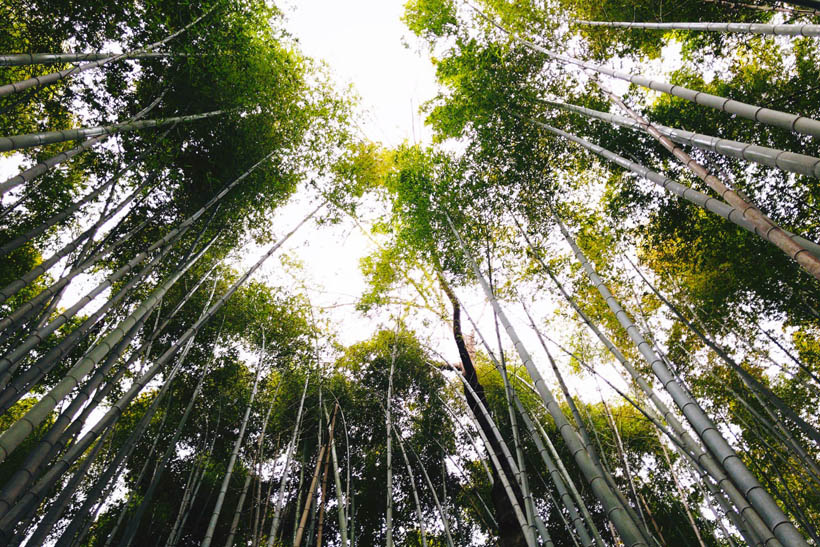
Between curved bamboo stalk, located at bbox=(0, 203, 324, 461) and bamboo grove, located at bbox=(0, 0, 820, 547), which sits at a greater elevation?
bamboo grove, located at bbox=(0, 0, 820, 547)

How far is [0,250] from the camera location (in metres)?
2.50

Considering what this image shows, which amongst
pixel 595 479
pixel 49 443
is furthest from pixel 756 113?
pixel 49 443

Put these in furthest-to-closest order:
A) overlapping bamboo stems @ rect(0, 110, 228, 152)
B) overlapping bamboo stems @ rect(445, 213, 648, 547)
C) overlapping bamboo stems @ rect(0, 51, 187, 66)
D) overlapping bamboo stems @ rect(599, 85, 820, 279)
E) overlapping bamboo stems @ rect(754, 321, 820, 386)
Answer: overlapping bamboo stems @ rect(754, 321, 820, 386) → overlapping bamboo stems @ rect(0, 51, 187, 66) → overlapping bamboo stems @ rect(0, 110, 228, 152) → overlapping bamboo stems @ rect(599, 85, 820, 279) → overlapping bamboo stems @ rect(445, 213, 648, 547)

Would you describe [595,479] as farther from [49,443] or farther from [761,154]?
[49,443]

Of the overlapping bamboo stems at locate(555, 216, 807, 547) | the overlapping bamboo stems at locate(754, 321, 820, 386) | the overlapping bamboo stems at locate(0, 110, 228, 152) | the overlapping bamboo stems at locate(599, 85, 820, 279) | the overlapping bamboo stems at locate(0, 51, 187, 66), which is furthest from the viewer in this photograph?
the overlapping bamboo stems at locate(754, 321, 820, 386)

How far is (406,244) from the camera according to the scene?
624 centimetres

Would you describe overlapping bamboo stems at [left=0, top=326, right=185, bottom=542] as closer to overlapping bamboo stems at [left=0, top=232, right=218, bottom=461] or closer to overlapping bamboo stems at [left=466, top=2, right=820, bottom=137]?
overlapping bamboo stems at [left=0, top=232, right=218, bottom=461]

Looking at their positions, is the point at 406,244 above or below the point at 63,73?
above

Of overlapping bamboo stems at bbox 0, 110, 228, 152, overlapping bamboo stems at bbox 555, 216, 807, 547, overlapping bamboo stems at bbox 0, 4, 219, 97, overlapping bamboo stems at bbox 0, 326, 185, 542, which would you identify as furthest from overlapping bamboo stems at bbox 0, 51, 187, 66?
overlapping bamboo stems at bbox 555, 216, 807, 547

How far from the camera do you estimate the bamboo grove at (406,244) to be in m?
3.23

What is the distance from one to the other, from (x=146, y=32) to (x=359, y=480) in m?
7.01

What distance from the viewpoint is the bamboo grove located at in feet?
10.6

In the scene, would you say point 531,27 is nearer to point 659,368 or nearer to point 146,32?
point 146,32

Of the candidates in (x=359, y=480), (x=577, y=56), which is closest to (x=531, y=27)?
(x=577, y=56)
